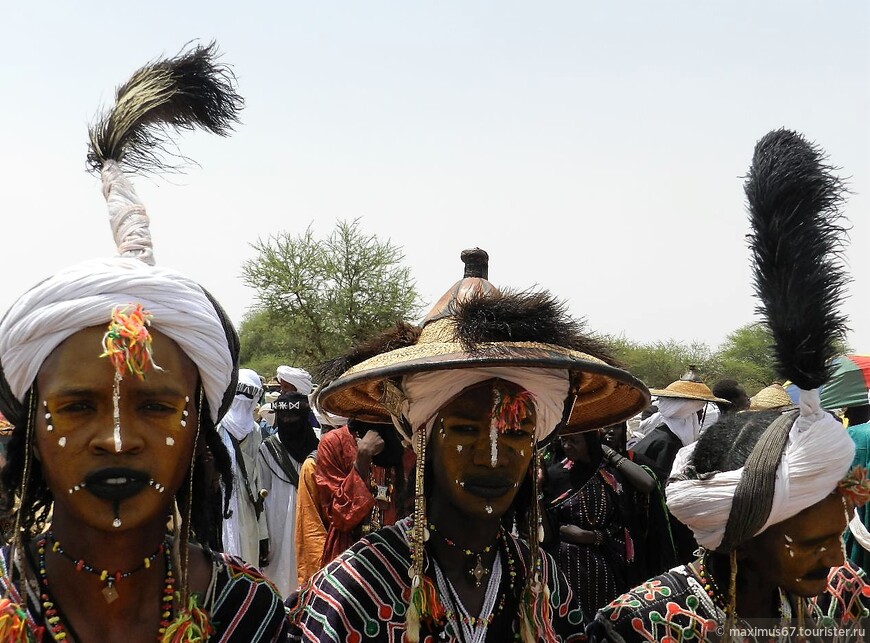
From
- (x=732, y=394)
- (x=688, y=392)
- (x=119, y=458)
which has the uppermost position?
(x=119, y=458)

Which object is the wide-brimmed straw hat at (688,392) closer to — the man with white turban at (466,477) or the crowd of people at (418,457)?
the crowd of people at (418,457)

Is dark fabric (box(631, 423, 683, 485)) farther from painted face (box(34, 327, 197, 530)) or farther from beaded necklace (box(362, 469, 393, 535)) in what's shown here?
painted face (box(34, 327, 197, 530))

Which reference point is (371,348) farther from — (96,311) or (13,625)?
(13,625)

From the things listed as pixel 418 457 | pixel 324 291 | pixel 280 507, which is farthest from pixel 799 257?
pixel 324 291

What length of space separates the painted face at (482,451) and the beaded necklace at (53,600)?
3.23 feet

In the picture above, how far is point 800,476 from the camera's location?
2887 millimetres

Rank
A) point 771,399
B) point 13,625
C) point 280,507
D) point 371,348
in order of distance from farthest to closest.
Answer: point 771,399
point 280,507
point 371,348
point 13,625

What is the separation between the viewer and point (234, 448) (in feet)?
22.7

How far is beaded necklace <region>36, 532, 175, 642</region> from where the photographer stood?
2.32 m

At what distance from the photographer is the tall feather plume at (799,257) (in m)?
2.83

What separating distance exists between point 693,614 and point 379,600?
3.47ft

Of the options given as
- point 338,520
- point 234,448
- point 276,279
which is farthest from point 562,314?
point 276,279

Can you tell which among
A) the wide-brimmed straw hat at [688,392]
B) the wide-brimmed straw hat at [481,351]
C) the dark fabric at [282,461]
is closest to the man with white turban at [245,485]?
the dark fabric at [282,461]

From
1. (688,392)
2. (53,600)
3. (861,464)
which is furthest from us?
(688,392)
